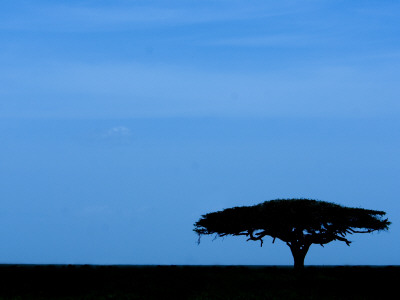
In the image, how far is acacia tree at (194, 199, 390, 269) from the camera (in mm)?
65500

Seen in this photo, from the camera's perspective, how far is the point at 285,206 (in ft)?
217
